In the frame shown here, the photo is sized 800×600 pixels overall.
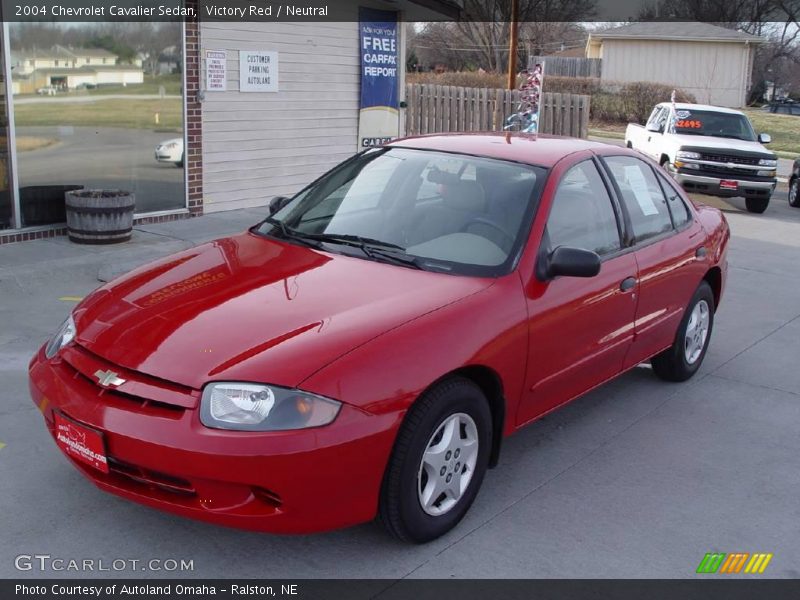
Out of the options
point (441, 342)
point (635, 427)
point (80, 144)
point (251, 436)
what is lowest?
point (635, 427)

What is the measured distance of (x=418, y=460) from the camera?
12.0 ft

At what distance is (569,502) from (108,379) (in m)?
2.21

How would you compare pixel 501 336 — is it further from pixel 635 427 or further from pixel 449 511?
pixel 635 427

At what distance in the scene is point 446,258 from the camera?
4.44 meters

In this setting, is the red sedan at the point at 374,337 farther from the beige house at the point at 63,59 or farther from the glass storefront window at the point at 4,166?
the beige house at the point at 63,59

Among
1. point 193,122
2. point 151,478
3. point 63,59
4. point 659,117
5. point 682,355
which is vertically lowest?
point 682,355

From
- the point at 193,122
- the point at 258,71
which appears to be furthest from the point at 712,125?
the point at 193,122

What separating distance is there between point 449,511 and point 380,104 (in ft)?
35.0

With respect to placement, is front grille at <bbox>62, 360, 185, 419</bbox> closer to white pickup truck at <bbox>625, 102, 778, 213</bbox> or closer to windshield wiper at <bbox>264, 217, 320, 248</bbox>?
windshield wiper at <bbox>264, 217, 320, 248</bbox>

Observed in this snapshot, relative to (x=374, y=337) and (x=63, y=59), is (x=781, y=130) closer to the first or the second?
(x=63, y=59)

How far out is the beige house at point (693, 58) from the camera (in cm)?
4625

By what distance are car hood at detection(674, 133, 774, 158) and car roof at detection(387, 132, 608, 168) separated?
10464 mm

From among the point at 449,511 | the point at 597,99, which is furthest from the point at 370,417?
the point at 597,99

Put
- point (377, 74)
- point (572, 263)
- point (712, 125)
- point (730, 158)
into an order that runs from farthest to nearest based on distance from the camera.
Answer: point (712, 125) < point (730, 158) < point (377, 74) < point (572, 263)
